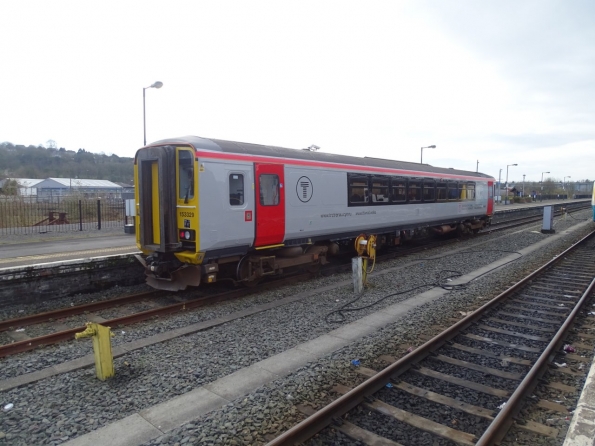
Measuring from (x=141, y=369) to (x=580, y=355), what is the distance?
6113 mm

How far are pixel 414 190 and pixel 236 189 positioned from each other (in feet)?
28.0

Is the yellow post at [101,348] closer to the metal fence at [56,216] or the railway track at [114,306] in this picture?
the railway track at [114,306]

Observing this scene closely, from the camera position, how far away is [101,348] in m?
5.14

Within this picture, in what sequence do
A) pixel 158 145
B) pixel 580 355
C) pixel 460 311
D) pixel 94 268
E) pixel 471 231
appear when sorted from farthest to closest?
pixel 471 231, pixel 94 268, pixel 158 145, pixel 460 311, pixel 580 355

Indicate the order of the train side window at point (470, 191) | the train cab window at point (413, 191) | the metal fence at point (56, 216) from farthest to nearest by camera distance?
the train side window at point (470, 191), the metal fence at point (56, 216), the train cab window at point (413, 191)

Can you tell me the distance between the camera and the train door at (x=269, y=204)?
9.12 meters

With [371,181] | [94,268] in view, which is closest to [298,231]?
[371,181]

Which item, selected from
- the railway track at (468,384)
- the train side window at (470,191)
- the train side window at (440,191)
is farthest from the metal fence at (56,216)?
the railway track at (468,384)

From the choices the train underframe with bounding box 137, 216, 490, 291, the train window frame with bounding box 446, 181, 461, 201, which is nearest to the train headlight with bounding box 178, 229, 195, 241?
the train underframe with bounding box 137, 216, 490, 291

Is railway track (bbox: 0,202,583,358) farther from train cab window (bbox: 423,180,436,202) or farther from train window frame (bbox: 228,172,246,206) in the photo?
train cab window (bbox: 423,180,436,202)

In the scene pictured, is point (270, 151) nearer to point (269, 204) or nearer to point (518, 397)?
Result: point (269, 204)

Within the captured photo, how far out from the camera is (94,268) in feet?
31.6

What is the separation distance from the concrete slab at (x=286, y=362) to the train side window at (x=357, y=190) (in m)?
6.66

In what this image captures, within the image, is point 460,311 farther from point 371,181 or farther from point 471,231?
point 471,231
